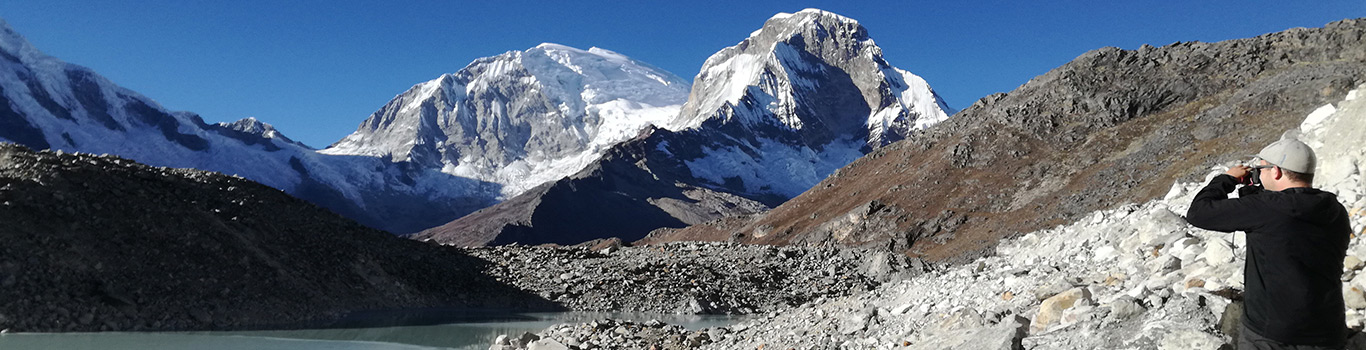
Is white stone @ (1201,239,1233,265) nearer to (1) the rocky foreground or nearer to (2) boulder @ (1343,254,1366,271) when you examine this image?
(1) the rocky foreground

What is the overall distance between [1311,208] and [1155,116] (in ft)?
210

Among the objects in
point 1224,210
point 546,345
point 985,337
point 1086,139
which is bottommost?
point 546,345

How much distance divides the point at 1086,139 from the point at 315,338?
5416 centimetres

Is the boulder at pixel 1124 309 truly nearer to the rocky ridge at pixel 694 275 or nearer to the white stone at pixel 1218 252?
the white stone at pixel 1218 252

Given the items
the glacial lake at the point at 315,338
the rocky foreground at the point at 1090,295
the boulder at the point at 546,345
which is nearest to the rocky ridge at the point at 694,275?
the glacial lake at the point at 315,338

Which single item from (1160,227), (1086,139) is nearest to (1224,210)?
(1160,227)

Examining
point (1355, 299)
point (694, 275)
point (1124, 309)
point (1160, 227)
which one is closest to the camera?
point (1355, 299)

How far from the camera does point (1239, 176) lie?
7180 mm

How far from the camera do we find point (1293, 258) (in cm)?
659

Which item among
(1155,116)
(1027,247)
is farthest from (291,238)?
(1155,116)

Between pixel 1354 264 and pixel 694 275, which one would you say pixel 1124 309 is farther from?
pixel 694 275

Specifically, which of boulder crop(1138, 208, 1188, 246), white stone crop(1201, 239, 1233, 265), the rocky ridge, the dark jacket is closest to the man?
the dark jacket

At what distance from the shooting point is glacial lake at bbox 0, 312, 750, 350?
26.1 metres

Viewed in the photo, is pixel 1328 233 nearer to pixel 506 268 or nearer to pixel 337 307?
pixel 337 307
